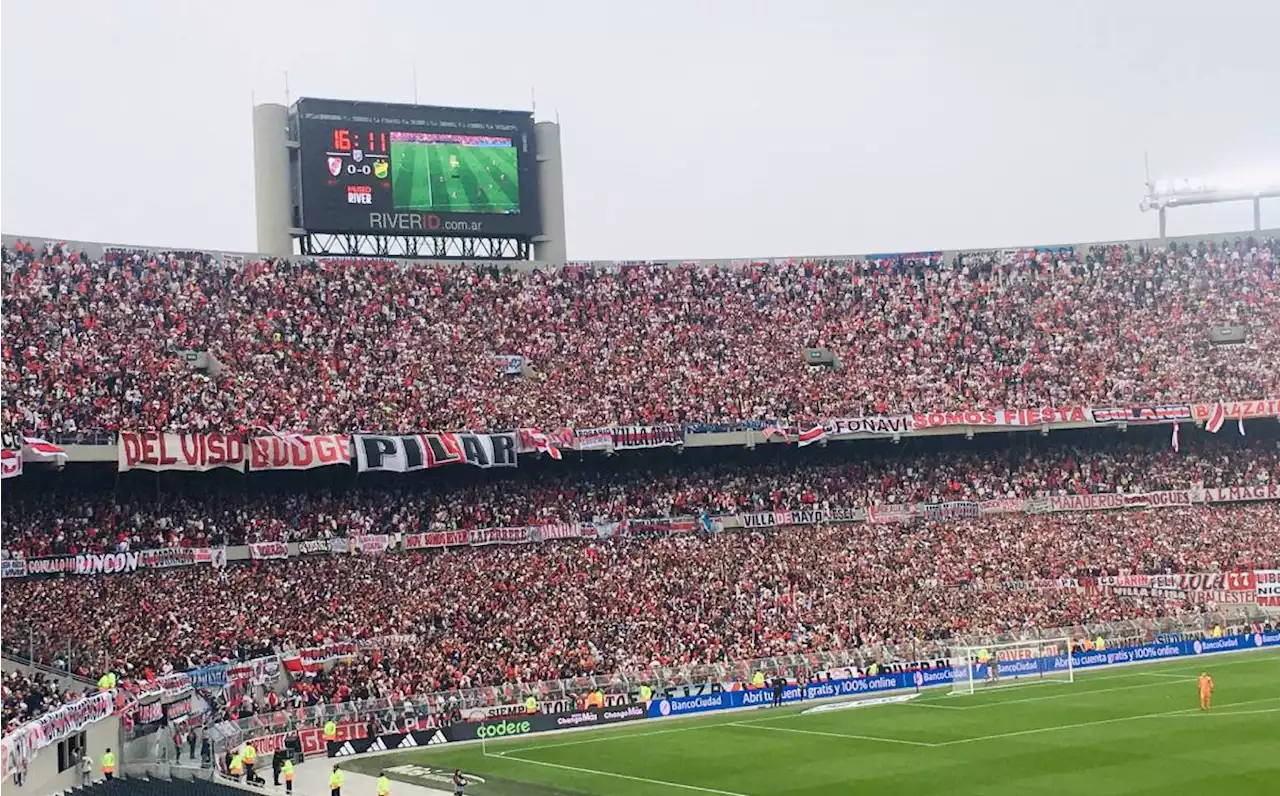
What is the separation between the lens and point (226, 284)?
62.6m

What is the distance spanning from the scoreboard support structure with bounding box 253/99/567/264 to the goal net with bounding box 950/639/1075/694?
26827 millimetres

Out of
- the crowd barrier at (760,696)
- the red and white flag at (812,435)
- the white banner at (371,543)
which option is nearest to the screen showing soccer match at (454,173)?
the white banner at (371,543)

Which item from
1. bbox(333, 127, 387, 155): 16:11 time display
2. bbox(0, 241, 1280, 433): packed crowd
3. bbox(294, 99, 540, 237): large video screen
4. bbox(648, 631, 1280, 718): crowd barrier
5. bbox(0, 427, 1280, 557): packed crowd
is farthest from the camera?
bbox(333, 127, 387, 155): 16:11 time display

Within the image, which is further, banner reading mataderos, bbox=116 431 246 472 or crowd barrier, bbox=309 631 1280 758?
banner reading mataderos, bbox=116 431 246 472

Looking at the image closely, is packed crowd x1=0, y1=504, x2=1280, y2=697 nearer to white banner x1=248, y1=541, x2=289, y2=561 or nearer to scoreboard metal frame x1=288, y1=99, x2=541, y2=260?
white banner x1=248, y1=541, x2=289, y2=561

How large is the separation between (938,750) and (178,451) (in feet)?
88.6

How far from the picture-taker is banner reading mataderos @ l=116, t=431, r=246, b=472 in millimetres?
52719

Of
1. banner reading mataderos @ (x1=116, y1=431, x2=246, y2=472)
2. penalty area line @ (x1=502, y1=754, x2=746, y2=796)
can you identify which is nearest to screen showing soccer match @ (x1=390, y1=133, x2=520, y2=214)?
banner reading mataderos @ (x1=116, y1=431, x2=246, y2=472)

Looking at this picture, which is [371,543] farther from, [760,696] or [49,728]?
[49,728]

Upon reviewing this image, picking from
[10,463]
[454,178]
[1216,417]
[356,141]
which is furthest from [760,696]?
[356,141]

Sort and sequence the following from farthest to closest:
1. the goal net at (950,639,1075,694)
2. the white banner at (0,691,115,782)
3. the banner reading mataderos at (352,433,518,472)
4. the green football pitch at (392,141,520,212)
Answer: the green football pitch at (392,141,520,212) → the banner reading mataderos at (352,433,518,472) → the goal net at (950,639,1075,694) → the white banner at (0,691,115,782)

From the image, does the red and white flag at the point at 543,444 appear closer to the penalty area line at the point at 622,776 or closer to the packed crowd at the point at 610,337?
the packed crowd at the point at 610,337

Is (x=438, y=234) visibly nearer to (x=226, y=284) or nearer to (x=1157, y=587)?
(x=226, y=284)

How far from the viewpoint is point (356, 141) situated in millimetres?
66875
